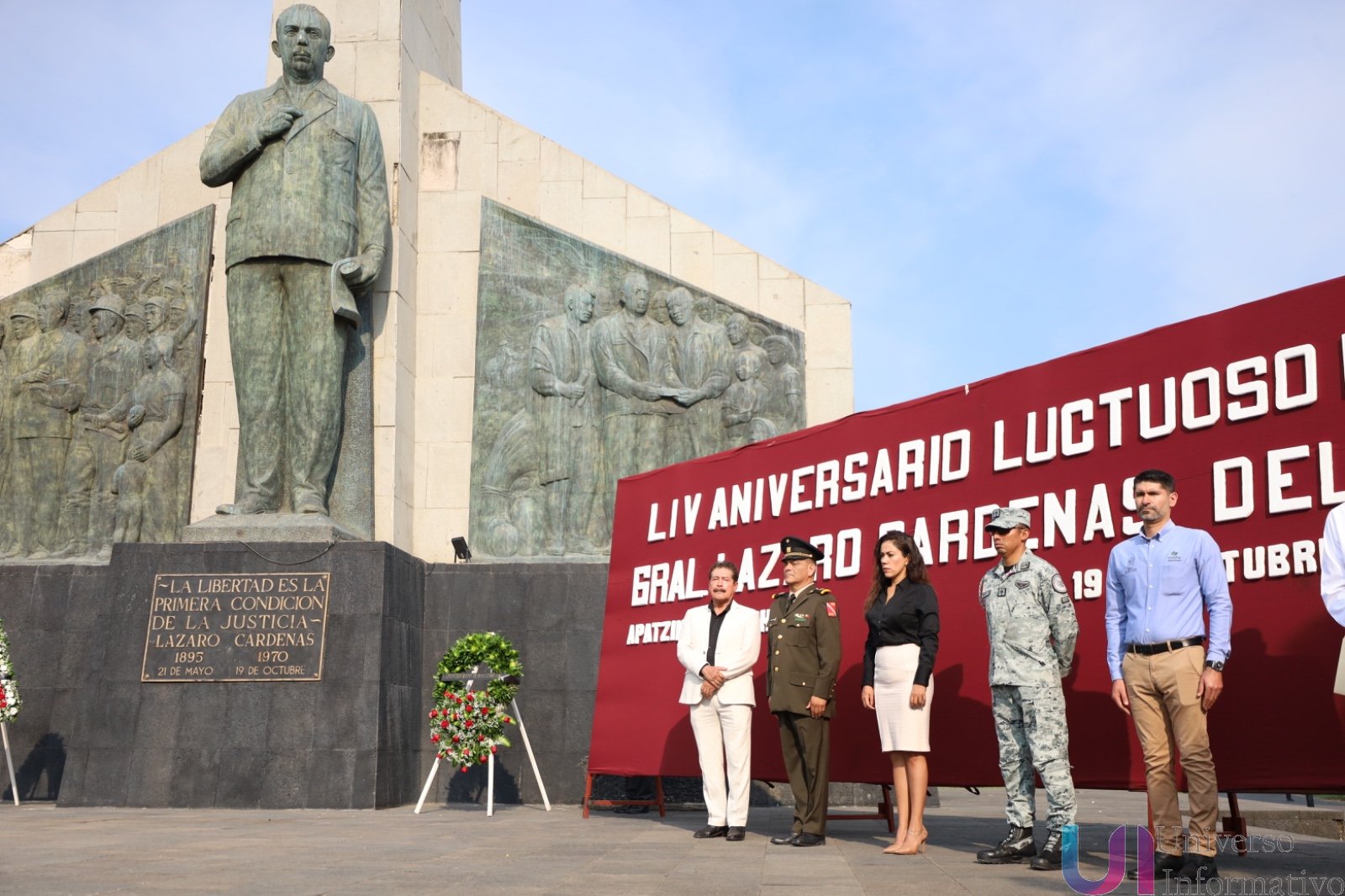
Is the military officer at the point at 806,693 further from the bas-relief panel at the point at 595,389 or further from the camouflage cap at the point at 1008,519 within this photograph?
the bas-relief panel at the point at 595,389

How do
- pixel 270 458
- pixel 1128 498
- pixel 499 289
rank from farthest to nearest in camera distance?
pixel 499 289
pixel 270 458
pixel 1128 498

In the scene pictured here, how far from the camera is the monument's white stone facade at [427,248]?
41.9 ft

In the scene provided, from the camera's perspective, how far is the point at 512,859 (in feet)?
21.1

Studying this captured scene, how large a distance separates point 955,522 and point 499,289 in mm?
6927

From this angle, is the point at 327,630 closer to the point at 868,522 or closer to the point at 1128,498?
the point at 868,522

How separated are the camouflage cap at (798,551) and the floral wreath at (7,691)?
743 cm

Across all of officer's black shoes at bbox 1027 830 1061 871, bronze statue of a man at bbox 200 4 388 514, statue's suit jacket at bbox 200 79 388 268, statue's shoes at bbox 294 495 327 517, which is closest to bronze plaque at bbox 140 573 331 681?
statue's shoes at bbox 294 495 327 517

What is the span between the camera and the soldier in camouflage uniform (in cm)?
624

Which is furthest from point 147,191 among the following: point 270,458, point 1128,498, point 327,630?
point 1128,498

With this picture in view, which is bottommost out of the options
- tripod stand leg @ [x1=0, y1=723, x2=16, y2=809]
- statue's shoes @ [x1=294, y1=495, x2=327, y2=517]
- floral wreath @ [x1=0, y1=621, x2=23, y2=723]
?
tripod stand leg @ [x1=0, y1=723, x2=16, y2=809]

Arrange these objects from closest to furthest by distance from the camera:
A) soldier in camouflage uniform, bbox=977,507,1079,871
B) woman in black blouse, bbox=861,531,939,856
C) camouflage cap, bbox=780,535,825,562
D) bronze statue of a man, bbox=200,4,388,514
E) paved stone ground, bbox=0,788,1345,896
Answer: paved stone ground, bbox=0,788,1345,896, soldier in camouflage uniform, bbox=977,507,1079,871, woman in black blouse, bbox=861,531,939,856, camouflage cap, bbox=780,535,825,562, bronze statue of a man, bbox=200,4,388,514

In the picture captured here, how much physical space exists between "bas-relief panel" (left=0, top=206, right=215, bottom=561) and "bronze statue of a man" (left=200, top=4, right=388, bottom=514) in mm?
1244

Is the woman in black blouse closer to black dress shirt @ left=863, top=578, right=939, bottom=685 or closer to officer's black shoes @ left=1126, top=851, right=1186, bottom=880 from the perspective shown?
black dress shirt @ left=863, top=578, right=939, bottom=685

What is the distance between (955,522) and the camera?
761 centimetres
